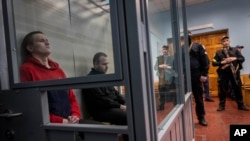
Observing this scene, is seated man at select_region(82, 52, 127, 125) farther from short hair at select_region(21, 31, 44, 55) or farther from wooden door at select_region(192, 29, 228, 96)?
wooden door at select_region(192, 29, 228, 96)

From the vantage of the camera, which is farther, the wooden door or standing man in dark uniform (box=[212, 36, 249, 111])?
the wooden door

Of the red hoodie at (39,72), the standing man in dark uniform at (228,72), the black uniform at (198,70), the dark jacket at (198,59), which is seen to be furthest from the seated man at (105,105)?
the standing man in dark uniform at (228,72)

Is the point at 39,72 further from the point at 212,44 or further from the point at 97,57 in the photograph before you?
the point at 212,44

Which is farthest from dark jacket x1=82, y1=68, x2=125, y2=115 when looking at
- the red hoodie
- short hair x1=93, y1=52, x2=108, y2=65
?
short hair x1=93, y1=52, x2=108, y2=65

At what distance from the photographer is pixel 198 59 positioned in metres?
3.27

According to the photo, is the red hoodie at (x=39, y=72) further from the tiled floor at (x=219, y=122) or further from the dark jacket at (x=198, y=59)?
the dark jacket at (x=198, y=59)

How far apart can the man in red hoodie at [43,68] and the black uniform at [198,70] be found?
2.30 meters

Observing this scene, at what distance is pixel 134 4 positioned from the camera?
802mm

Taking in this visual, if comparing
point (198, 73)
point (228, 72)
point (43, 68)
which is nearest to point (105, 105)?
point (43, 68)

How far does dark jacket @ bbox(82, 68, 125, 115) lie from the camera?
1.63 meters

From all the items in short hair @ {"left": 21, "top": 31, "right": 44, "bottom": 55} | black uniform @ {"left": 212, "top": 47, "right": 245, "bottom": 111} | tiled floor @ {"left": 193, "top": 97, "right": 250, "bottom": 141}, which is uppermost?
short hair @ {"left": 21, "top": 31, "right": 44, "bottom": 55}

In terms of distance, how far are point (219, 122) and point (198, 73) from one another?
875 mm

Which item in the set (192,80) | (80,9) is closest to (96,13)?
(80,9)

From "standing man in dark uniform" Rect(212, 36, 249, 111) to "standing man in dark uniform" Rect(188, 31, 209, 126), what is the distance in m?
1.03
